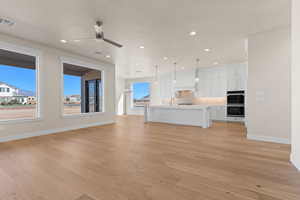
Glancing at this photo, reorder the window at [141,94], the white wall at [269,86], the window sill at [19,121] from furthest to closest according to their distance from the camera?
the window at [141,94]
the window sill at [19,121]
the white wall at [269,86]

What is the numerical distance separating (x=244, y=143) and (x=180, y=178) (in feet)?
7.98

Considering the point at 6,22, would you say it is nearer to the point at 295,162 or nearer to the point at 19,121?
the point at 19,121

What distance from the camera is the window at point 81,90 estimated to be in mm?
5074

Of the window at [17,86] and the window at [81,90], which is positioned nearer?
the window at [17,86]

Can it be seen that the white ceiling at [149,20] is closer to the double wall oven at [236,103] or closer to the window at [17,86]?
the window at [17,86]

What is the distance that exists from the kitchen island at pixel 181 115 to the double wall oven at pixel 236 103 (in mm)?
1705

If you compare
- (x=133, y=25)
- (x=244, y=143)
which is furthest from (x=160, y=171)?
(x=133, y=25)

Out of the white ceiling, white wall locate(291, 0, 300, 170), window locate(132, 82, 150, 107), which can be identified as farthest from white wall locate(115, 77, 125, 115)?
white wall locate(291, 0, 300, 170)

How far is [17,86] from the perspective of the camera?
3980 mm

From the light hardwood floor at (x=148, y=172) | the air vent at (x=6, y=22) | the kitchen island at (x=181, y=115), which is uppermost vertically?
the air vent at (x=6, y=22)

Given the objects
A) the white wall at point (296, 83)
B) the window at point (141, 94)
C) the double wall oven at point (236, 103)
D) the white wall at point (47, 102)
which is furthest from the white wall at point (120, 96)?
the white wall at point (296, 83)

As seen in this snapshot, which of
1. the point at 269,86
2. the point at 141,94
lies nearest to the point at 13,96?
the point at 269,86

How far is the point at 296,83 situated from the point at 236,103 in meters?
4.79

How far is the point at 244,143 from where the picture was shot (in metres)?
3.29
